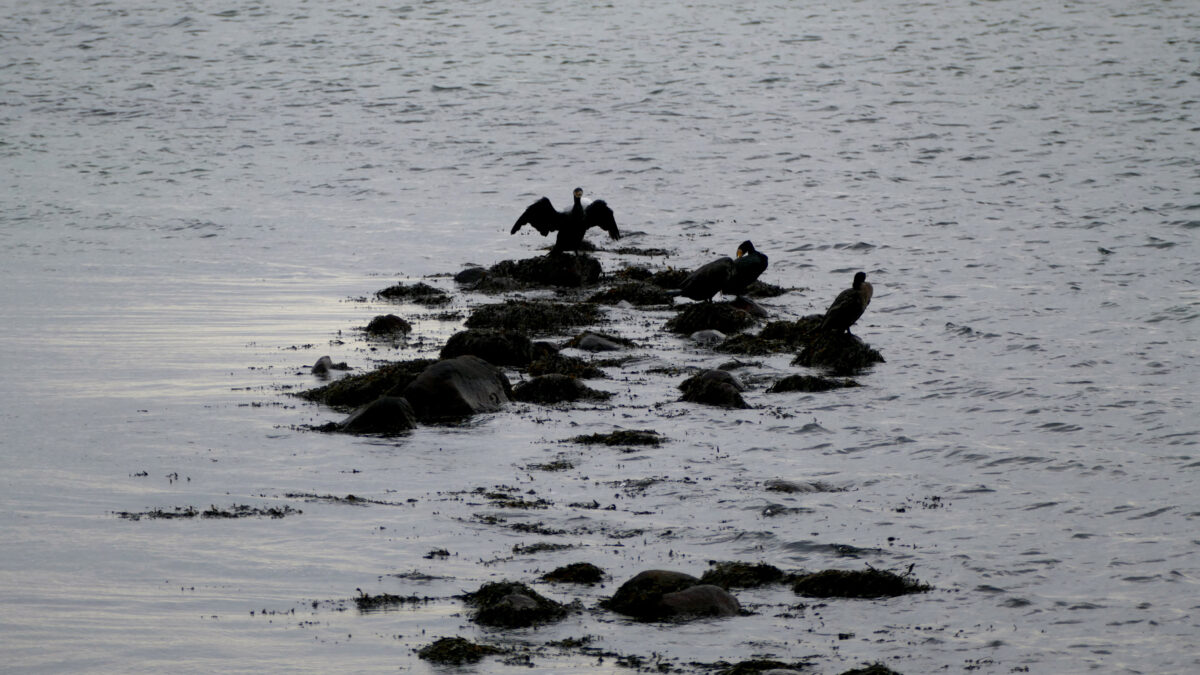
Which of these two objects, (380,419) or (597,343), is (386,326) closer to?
(597,343)

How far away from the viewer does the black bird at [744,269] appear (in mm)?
18922

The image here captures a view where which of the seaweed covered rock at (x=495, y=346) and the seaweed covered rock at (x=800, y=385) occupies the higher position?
the seaweed covered rock at (x=495, y=346)

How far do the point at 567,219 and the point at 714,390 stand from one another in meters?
8.58

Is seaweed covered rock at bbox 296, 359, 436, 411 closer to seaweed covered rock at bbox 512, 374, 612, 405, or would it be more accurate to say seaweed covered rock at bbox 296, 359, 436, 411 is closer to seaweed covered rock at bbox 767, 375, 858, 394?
seaweed covered rock at bbox 512, 374, 612, 405

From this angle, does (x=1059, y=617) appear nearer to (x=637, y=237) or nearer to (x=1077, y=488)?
(x=1077, y=488)

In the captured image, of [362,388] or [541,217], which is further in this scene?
[541,217]

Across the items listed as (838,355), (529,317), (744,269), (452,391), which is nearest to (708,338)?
(744,269)

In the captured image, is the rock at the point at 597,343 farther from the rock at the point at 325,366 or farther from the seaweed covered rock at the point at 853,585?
the seaweed covered rock at the point at 853,585

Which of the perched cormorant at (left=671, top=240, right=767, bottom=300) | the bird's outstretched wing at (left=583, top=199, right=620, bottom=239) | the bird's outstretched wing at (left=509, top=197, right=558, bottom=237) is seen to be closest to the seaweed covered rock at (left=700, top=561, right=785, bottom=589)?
the perched cormorant at (left=671, top=240, right=767, bottom=300)

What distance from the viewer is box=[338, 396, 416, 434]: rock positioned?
509 inches

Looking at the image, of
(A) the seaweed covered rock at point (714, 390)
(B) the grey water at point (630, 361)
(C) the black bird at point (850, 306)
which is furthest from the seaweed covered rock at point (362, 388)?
(C) the black bird at point (850, 306)

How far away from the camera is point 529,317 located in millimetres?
18266

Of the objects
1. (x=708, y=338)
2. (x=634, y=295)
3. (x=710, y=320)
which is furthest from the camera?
(x=634, y=295)

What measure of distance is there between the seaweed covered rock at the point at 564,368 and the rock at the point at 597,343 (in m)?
0.94
